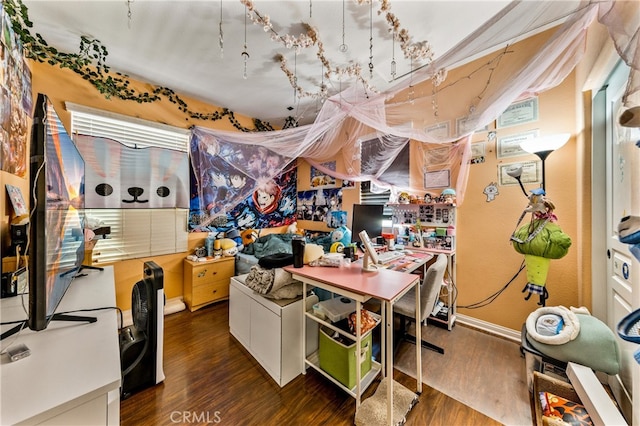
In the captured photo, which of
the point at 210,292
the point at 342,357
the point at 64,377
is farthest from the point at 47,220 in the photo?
the point at 210,292

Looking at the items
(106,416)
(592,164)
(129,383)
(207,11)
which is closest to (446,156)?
(592,164)

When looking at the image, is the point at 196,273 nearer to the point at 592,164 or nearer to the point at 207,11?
the point at 207,11

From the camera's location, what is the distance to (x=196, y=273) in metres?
2.72

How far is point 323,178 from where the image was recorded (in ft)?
12.5

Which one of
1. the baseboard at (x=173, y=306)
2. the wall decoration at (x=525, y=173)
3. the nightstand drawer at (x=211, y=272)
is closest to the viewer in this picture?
the wall decoration at (x=525, y=173)

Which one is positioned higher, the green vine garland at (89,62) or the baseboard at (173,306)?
the green vine garland at (89,62)

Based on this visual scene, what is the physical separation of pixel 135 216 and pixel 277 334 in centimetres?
→ 236

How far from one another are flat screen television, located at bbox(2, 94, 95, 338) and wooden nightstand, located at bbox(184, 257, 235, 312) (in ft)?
5.15

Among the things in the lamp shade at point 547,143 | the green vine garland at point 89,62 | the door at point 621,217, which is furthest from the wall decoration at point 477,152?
the green vine garland at point 89,62

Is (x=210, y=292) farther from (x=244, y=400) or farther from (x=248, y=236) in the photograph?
(x=244, y=400)

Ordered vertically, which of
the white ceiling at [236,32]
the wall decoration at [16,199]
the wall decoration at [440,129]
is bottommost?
the wall decoration at [16,199]

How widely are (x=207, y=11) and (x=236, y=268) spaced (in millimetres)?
2812

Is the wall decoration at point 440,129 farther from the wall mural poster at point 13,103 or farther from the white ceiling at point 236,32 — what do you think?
the wall mural poster at point 13,103

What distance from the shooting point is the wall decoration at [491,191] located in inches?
86.7
